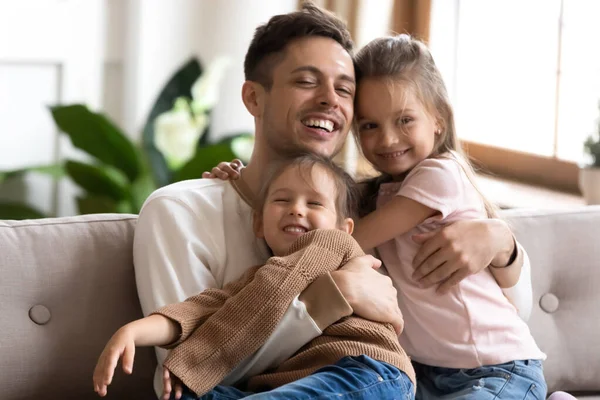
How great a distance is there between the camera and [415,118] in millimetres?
1988

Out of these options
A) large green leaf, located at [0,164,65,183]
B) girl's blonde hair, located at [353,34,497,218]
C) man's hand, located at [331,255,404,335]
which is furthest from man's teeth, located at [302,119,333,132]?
large green leaf, located at [0,164,65,183]

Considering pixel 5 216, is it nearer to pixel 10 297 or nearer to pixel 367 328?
pixel 10 297

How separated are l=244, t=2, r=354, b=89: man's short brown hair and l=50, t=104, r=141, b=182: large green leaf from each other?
5.37 feet

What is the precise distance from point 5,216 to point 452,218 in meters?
2.42

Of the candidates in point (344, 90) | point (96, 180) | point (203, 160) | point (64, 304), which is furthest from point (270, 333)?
point (96, 180)

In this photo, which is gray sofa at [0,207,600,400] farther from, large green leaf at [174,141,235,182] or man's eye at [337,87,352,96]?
large green leaf at [174,141,235,182]

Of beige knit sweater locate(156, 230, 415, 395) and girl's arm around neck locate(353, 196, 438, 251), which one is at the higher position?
girl's arm around neck locate(353, 196, 438, 251)

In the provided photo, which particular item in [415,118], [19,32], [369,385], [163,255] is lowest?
[369,385]

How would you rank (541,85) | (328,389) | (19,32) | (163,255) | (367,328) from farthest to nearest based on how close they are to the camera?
(19,32), (541,85), (163,255), (367,328), (328,389)

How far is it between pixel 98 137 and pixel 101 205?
31 centimetres

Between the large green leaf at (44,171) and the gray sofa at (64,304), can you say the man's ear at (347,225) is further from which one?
the large green leaf at (44,171)

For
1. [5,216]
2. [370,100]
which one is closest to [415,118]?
[370,100]

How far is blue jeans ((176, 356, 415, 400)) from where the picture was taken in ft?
4.98

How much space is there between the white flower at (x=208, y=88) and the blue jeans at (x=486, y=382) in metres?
2.24
